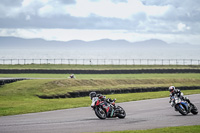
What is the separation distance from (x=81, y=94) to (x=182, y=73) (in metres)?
A: 40.9

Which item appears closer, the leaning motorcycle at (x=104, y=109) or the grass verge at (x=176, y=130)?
the grass verge at (x=176, y=130)

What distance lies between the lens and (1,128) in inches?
704

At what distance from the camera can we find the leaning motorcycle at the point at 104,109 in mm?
20547

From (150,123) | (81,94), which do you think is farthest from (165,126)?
(81,94)

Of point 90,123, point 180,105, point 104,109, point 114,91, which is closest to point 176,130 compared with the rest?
point 90,123

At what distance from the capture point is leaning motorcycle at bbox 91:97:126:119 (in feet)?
67.4

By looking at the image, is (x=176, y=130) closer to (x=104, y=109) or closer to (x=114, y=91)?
(x=104, y=109)

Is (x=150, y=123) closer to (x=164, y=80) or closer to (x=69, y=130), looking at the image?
(x=69, y=130)

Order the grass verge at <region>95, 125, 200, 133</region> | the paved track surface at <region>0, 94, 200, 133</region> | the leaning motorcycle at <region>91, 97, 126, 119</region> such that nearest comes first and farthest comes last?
1. the grass verge at <region>95, 125, 200, 133</region>
2. the paved track surface at <region>0, 94, 200, 133</region>
3. the leaning motorcycle at <region>91, 97, 126, 119</region>

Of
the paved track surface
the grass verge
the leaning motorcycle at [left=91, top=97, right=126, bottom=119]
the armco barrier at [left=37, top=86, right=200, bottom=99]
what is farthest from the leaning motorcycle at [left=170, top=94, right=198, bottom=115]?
the armco barrier at [left=37, top=86, right=200, bottom=99]

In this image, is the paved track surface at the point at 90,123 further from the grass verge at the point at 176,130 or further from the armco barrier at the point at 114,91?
the armco barrier at the point at 114,91

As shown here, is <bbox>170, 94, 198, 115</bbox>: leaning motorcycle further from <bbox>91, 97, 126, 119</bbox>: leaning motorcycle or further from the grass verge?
the grass verge

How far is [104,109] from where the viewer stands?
2108 cm

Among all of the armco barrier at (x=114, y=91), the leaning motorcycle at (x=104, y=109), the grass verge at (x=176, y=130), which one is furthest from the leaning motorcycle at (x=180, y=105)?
the armco barrier at (x=114, y=91)
